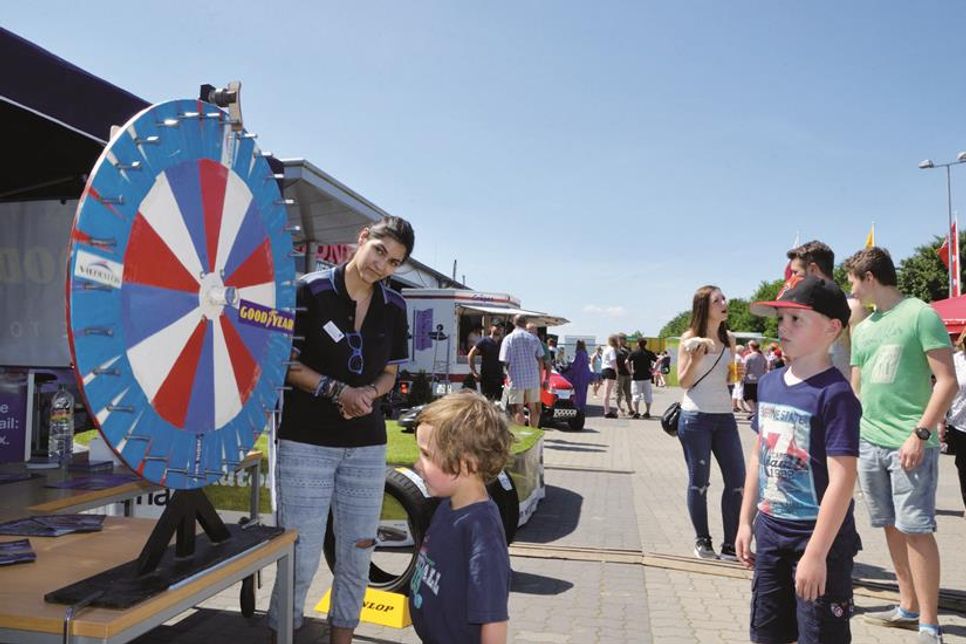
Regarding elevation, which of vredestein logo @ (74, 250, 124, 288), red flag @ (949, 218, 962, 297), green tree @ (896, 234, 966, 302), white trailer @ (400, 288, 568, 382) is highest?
green tree @ (896, 234, 966, 302)

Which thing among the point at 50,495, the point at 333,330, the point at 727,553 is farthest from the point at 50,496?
the point at 727,553

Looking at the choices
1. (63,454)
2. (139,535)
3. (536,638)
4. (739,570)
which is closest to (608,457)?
(739,570)

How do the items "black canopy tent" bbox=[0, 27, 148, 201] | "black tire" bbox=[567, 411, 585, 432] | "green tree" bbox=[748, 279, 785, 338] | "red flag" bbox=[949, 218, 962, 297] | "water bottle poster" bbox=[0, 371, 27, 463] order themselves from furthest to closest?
"green tree" bbox=[748, 279, 785, 338]
"red flag" bbox=[949, 218, 962, 297]
"black tire" bbox=[567, 411, 585, 432]
"water bottle poster" bbox=[0, 371, 27, 463]
"black canopy tent" bbox=[0, 27, 148, 201]

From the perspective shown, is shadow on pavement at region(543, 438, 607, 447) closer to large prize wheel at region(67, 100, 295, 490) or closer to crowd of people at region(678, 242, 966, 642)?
crowd of people at region(678, 242, 966, 642)

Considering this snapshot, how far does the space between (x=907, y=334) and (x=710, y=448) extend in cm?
173

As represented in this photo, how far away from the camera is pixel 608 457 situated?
10594 mm

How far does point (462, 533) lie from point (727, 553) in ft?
13.0

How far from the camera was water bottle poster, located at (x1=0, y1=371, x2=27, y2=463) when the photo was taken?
345cm

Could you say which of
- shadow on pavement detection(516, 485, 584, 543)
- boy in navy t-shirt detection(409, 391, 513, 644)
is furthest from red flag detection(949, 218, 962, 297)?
boy in navy t-shirt detection(409, 391, 513, 644)

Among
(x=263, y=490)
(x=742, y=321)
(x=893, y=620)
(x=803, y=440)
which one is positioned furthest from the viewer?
(x=742, y=321)

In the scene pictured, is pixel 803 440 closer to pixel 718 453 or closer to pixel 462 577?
pixel 462 577

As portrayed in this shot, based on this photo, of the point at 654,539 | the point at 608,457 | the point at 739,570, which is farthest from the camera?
the point at 608,457

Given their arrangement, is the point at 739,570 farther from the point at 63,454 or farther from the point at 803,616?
the point at 63,454

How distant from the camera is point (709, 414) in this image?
4.75m
